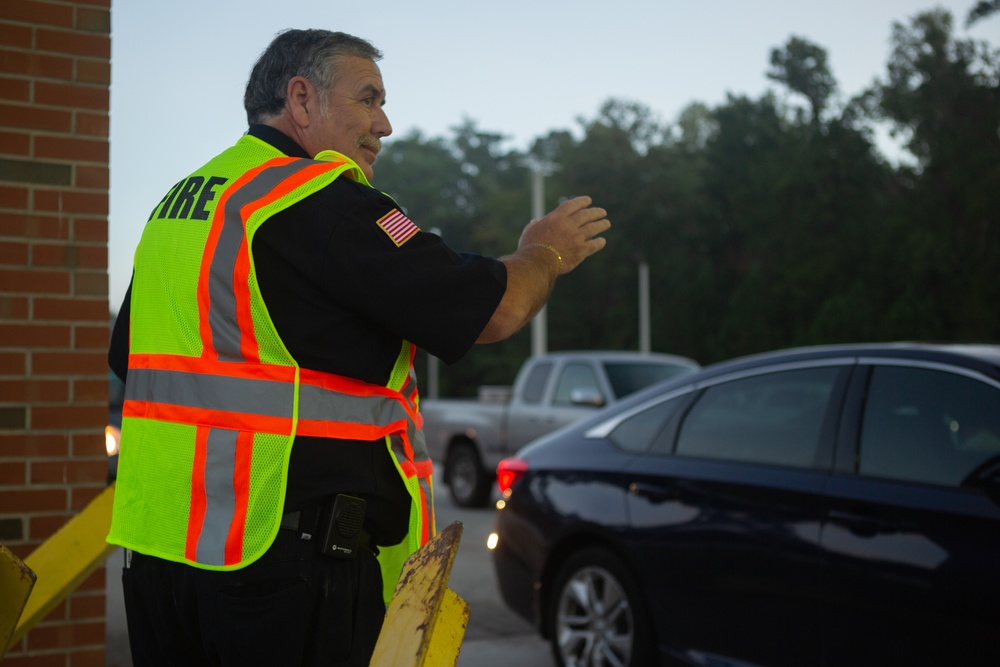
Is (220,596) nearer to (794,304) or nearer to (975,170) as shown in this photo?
(975,170)

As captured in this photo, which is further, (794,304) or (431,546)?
(794,304)

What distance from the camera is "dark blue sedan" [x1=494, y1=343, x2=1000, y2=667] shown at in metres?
3.86

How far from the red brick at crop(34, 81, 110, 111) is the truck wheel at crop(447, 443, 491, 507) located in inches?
411

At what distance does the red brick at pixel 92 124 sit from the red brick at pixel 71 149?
0.03 m

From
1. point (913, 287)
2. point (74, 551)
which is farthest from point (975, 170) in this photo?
point (74, 551)

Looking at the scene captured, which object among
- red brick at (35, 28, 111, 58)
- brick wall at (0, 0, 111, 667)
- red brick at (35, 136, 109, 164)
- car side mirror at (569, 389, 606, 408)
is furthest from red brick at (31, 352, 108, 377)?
car side mirror at (569, 389, 606, 408)

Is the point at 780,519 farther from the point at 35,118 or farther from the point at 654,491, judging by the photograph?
the point at 35,118

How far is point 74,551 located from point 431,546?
1.23 meters

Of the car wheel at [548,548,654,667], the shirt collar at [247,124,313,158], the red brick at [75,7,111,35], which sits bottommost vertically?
the car wheel at [548,548,654,667]

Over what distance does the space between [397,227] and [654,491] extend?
2987mm

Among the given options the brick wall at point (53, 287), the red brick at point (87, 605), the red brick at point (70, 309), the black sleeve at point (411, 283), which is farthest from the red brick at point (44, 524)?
the black sleeve at point (411, 283)

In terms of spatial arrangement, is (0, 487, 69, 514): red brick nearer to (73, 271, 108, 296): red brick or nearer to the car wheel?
(73, 271, 108, 296): red brick

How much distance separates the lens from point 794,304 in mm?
51031

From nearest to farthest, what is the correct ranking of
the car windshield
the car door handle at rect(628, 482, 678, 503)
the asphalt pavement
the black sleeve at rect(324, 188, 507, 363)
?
the black sleeve at rect(324, 188, 507, 363) < the car door handle at rect(628, 482, 678, 503) < the asphalt pavement < the car windshield
